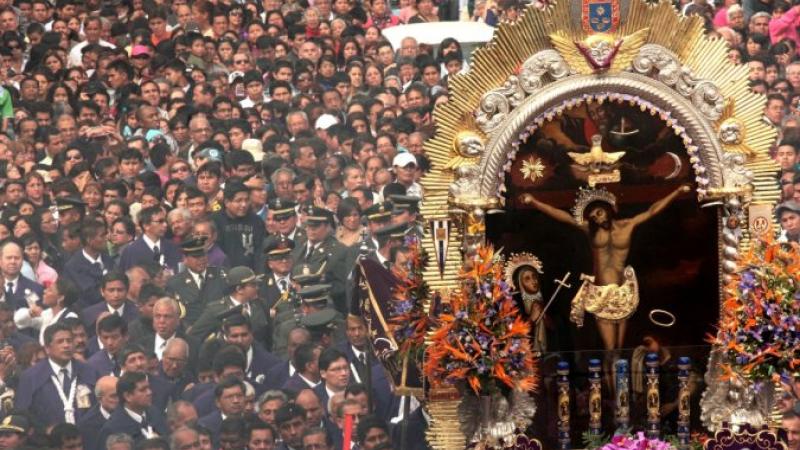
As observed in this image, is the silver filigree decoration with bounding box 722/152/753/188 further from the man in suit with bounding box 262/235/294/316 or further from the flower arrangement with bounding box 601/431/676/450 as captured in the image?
the man in suit with bounding box 262/235/294/316

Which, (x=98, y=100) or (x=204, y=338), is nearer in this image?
(x=204, y=338)

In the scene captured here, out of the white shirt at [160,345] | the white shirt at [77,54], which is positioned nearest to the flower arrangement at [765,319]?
the white shirt at [160,345]

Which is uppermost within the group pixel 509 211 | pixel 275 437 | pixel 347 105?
pixel 347 105

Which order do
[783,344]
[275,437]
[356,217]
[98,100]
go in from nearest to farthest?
[783,344]
[275,437]
[356,217]
[98,100]

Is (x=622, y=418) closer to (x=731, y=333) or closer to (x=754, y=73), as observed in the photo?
(x=731, y=333)

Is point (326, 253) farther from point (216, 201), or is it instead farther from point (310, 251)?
point (216, 201)

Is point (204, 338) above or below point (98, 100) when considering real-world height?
below

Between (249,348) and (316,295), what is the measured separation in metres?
0.86

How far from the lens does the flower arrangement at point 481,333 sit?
13508 millimetres

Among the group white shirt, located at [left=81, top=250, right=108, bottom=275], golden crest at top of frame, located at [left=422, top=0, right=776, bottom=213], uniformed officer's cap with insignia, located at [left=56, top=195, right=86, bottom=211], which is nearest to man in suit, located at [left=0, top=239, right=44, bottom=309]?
white shirt, located at [left=81, top=250, right=108, bottom=275]

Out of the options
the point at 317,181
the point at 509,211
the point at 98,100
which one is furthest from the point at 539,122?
the point at 98,100

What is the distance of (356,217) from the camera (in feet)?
62.7

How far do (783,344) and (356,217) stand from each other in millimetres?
6316

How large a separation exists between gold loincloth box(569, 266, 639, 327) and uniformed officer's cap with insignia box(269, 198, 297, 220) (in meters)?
5.61
